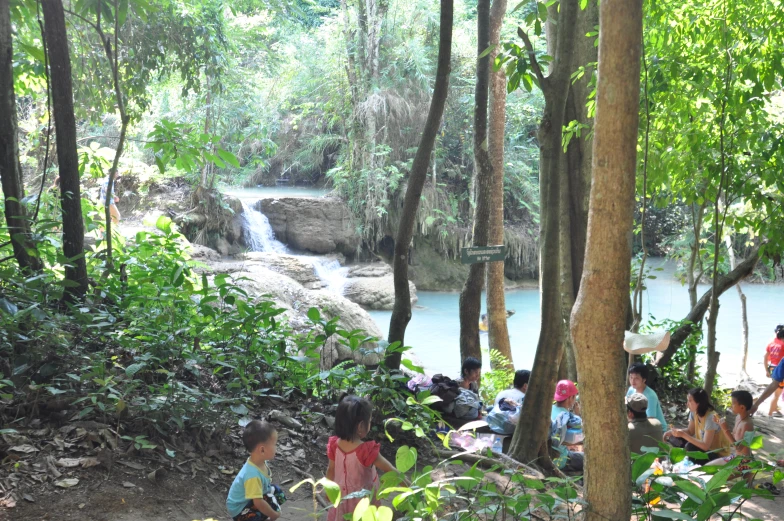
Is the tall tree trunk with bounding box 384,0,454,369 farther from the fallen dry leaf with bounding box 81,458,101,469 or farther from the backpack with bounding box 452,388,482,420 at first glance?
the fallen dry leaf with bounding box 81,458,101,469

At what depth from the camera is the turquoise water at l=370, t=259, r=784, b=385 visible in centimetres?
1278

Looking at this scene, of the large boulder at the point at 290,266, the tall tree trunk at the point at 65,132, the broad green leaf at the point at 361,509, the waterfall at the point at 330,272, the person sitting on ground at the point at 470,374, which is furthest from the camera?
the waterfall at the point at 330,272

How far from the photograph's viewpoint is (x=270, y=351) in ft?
15.2

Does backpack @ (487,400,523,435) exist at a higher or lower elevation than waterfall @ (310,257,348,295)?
lower

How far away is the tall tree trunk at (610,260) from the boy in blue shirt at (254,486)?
1.36 meters

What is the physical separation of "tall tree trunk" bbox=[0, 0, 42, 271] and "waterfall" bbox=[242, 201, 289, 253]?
1196 centimetres

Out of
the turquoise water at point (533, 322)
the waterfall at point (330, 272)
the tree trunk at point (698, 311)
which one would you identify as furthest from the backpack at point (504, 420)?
the waterfall at point (330, 272)

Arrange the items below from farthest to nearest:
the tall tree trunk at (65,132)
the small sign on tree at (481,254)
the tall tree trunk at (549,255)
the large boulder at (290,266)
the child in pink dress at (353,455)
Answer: the large boulder at (290,266) → the small sign on tree at (481,254) → the tall tree trunk at (65,132) → the tall tree trunk at (549,255) → the child in pink dress at (353,455)

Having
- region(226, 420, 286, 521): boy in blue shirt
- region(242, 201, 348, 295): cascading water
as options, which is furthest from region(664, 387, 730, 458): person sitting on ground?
region(242, 201, 348, 295): cascading water

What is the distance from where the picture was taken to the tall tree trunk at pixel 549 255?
414 centimetres

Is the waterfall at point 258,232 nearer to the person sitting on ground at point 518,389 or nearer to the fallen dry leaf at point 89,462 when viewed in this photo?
the person sitting on ground at point 518,389

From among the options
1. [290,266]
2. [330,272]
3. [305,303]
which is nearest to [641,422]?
[305,303]

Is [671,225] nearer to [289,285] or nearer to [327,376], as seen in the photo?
[289,285]

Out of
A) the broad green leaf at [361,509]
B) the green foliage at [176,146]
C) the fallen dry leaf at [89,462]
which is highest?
the green foliage at [176,146]
